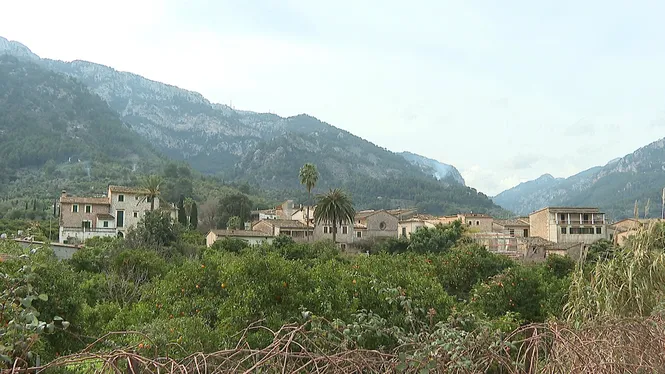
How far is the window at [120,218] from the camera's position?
172 feet

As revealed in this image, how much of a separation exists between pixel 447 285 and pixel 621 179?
199087mm

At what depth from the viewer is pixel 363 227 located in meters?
63.9

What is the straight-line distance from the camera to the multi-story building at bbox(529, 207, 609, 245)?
55.3 meters

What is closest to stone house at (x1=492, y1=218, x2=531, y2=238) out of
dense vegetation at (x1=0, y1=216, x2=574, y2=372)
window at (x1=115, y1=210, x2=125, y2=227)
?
window at (x1=115, y1=210, x2=125, y2=227)

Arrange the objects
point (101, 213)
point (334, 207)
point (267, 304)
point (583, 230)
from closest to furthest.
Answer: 1. point (267, 304)
2. point (334, 207)
3. point (101, 213)
4. point (583, 230)

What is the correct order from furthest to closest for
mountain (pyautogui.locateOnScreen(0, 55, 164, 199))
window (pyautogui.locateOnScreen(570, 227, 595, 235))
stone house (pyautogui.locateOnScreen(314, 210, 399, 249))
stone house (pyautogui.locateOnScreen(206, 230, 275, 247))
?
mountain (pyautogui.locateOnScreen(0, 55, 164, 199))
stone house (pyautogui.locateOnScreen(314, 210, 399, 249))
window (pyautogui.locateOnScreen(570, 227, 595, 235))
stone house (pyautogui.locateOnScreen(206, 230, 275, 247))

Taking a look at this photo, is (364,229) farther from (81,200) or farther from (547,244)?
(81,200)

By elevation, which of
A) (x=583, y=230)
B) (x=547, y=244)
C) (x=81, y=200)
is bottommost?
(x=547, y=244)

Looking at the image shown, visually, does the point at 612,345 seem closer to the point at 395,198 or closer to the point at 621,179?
the point at 395,198

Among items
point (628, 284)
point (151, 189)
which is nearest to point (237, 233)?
point (151, 189)

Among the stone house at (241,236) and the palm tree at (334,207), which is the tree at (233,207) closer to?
the stone house at (241,236)

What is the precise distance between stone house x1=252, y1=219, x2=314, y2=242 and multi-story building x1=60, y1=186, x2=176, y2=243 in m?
12.5

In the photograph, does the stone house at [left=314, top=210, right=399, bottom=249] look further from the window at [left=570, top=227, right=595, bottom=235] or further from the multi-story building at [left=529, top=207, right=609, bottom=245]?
the window at [left=570, top=227, right=595, bottom=235]

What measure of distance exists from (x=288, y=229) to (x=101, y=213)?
18.1 meters
